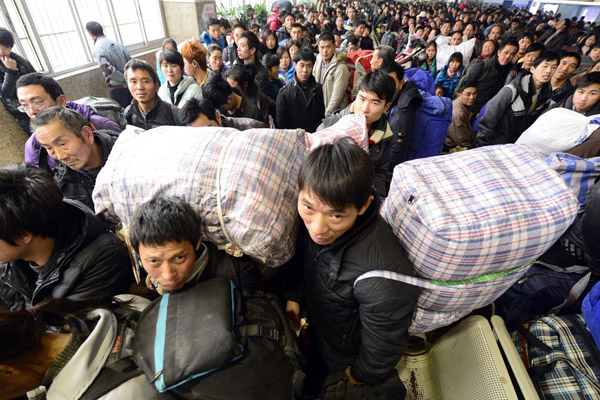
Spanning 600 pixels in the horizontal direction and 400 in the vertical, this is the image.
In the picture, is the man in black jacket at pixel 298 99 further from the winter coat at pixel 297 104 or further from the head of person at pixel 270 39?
the head of person at pixel 270 39

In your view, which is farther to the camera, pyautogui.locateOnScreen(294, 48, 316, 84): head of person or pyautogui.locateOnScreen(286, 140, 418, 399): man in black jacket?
pyautogui.locateOnScreen(294, 48, 316, 84): head of person

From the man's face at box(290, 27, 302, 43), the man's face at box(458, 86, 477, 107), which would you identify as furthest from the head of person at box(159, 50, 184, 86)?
the man's face at box(458, 86, 477, 107)

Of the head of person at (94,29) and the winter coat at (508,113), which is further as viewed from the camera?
the head of person at (94,29)

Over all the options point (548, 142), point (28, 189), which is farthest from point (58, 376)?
point (548, 142)

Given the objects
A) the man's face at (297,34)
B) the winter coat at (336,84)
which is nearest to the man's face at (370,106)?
the winter coat at (336,84)

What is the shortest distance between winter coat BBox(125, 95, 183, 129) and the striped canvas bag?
280 cm

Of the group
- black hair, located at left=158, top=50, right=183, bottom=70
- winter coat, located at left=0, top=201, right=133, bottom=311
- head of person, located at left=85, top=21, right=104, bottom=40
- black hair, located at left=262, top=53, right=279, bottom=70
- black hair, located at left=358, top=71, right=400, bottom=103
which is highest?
head of person, located at left=85, top=21, right=104, bottom=40

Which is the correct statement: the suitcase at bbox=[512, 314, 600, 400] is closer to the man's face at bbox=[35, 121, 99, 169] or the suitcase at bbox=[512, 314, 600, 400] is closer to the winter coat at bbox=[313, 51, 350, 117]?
the man's face at bbox=[35, 121, 99, 169]

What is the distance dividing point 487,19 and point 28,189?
71.8 ft

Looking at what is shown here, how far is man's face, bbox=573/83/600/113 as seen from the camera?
124 inches

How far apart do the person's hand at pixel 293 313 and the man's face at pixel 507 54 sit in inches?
267

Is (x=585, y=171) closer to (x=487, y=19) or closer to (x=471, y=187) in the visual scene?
(x=471, y=187)

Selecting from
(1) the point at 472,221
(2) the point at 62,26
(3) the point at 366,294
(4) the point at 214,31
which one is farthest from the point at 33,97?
(2) the point at 62,26

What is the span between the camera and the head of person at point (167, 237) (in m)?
1.31
